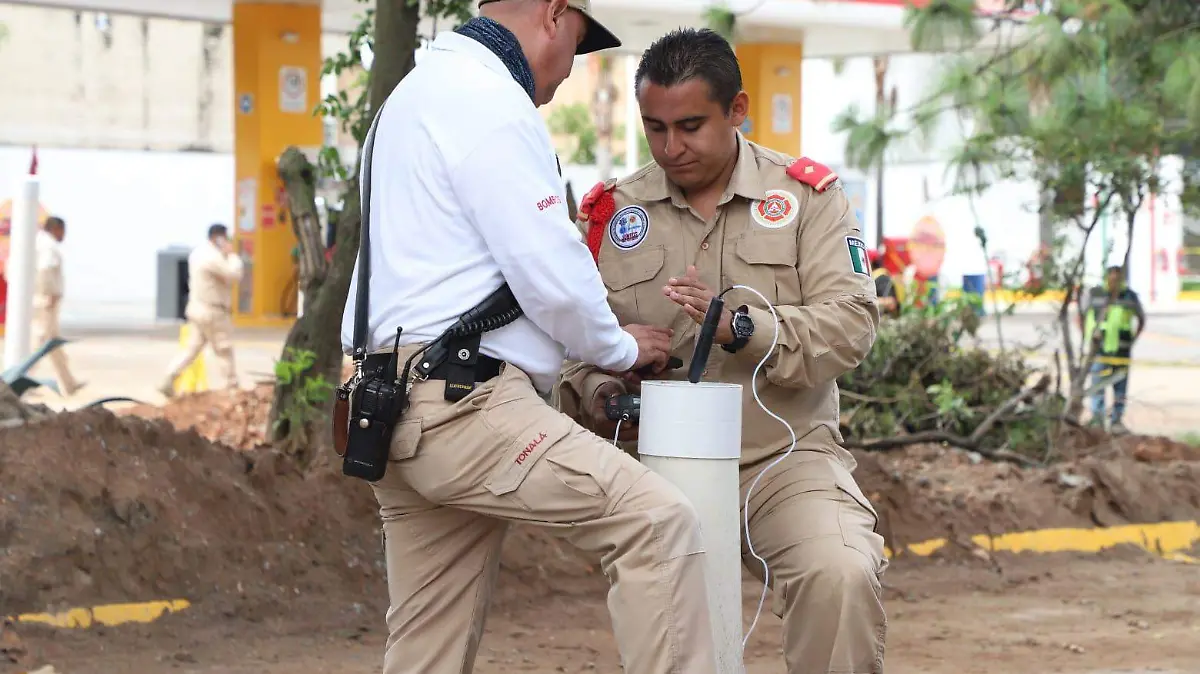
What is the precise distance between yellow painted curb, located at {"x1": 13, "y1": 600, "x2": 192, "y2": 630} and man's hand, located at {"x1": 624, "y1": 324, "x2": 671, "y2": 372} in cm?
274

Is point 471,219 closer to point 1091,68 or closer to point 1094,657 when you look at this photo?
point 1094,657

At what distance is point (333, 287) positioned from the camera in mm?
6852

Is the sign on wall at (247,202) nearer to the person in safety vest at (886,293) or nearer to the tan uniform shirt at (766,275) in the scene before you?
the person in safety vest at (886,293)

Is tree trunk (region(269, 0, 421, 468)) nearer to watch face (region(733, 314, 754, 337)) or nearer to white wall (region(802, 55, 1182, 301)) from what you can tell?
watch face (region(733, 314, 754, 337))

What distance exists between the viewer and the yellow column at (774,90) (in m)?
24.4

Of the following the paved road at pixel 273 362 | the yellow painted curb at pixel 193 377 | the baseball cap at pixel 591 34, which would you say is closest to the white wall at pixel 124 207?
the paved road at pixel 273 362

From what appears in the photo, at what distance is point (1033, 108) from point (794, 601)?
22.7 feet

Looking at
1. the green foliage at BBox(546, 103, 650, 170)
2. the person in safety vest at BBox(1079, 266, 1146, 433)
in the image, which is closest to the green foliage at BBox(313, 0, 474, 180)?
the person in safety vest at BBox(1079, 266, 1146, 433)

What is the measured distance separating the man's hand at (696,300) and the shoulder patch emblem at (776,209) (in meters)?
0.42

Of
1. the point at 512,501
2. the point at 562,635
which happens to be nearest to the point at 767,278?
the point at 512,501

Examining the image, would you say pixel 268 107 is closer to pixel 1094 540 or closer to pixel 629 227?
pixel 1094 540

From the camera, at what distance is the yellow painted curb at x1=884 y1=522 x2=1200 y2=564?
7402 mm

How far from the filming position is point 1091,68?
9234 mm

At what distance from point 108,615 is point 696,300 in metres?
3.00
